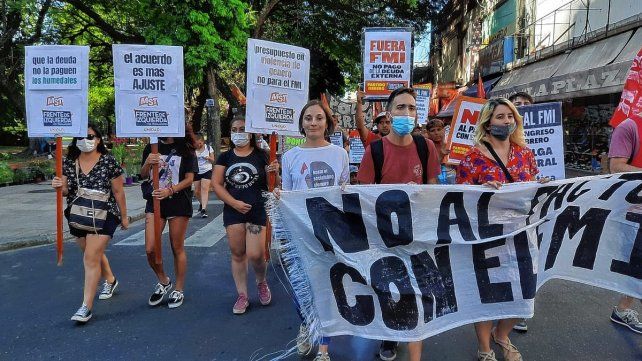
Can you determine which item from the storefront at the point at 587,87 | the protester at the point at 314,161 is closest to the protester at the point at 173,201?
the protester at the point at 314,161

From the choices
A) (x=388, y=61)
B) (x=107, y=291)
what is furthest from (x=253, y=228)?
(x=388, y=61)

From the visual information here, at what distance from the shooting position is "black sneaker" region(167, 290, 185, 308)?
177 inches

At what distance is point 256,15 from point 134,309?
1485 cm

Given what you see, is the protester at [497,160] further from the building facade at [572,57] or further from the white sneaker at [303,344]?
the building facade at [572,57]

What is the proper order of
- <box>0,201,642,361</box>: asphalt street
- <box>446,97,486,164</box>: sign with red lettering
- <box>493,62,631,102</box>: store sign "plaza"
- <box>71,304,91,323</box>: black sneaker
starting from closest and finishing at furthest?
<box>0,201,642,361</box>: asphalt street
<box>71,304,91,323</box>: black sneaker
<box>446,97,486,164</box>: sign with red lettering
<box>493,62,631,102</box>: store sign "plaza"

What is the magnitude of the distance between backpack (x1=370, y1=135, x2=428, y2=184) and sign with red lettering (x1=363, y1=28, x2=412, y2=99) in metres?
3.87

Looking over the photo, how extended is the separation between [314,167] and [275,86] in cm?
119

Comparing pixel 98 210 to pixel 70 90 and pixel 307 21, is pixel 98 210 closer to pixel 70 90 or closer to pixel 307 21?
pixel 70 90

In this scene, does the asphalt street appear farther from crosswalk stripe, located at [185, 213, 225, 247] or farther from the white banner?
crosswalk stripe, located at [185, 213, 225, 247]

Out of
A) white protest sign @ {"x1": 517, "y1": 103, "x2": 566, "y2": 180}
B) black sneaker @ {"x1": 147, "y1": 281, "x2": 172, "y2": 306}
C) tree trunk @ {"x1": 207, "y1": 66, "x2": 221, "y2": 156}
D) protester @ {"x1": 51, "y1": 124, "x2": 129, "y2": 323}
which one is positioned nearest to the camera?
protester @ {"x1": 51, "y1": 124, "x2": 129, "y2": 323}

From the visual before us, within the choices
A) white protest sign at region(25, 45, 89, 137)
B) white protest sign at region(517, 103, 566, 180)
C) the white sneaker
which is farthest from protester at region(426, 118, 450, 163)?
white protest sign at region(25, 45, 89, 137)

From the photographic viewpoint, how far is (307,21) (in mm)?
19594

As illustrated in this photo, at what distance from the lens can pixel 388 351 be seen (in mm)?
3441

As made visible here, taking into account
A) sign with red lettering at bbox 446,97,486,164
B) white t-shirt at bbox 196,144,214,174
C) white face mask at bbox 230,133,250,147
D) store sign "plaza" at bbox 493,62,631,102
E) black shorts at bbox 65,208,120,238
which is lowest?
black shorts at bbox 65,208,120,238
